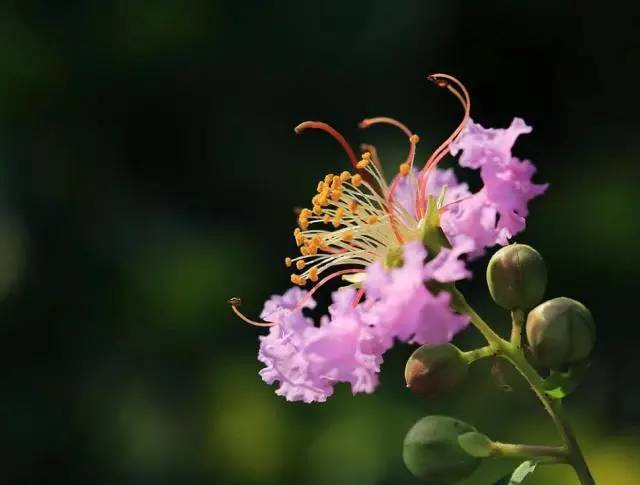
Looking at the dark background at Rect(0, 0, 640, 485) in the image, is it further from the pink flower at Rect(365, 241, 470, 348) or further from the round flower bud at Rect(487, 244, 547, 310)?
the pink flower at Rect(365, 241, 470, 348)

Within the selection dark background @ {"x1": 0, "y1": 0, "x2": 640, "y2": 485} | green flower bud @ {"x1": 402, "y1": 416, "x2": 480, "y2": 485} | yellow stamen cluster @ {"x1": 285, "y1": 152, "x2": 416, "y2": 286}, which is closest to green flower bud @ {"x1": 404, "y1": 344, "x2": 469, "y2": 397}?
green flower bud @ {"x1": 402, "y1": 416, "x2": 480, "y2": 485}

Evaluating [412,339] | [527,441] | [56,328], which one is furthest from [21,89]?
[412,339]

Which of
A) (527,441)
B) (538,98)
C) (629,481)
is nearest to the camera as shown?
(629,481)

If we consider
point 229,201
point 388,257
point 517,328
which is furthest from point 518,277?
point 229,201

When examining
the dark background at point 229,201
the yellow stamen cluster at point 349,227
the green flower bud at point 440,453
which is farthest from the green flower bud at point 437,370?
the dark background at point 229,201

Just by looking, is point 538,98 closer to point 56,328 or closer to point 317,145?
point 317,145
